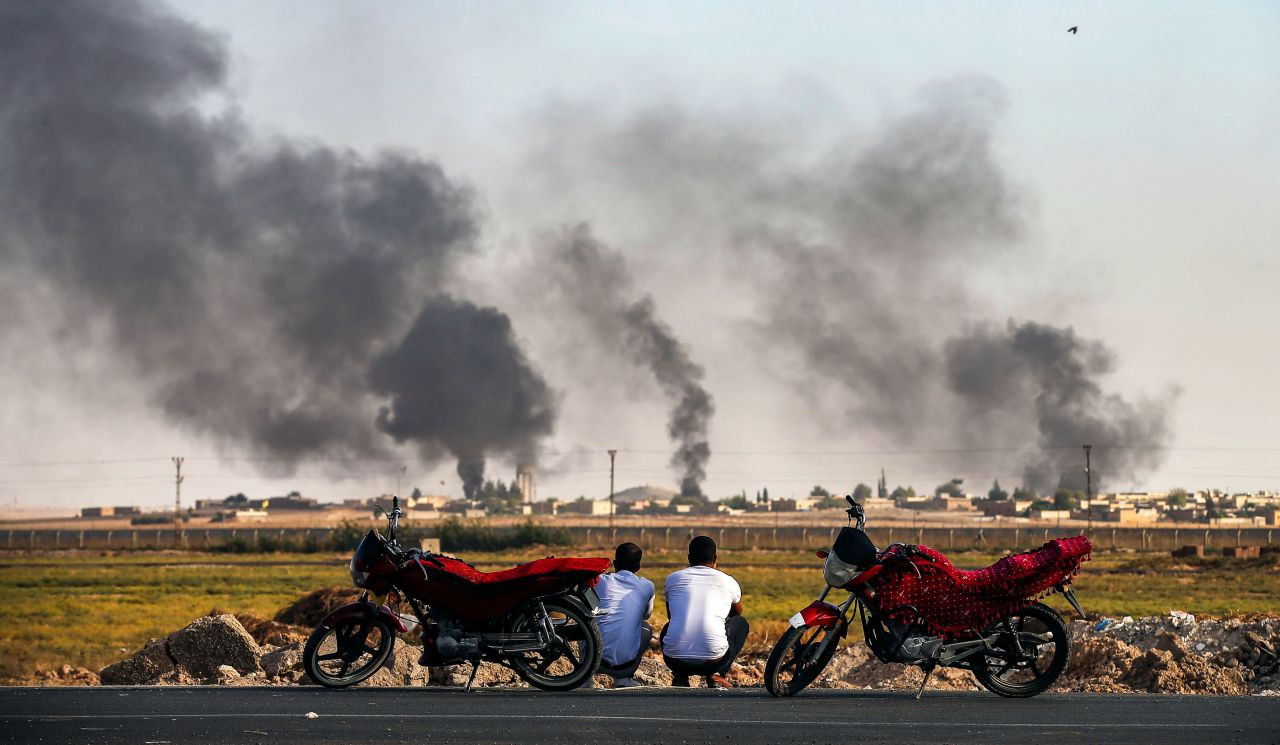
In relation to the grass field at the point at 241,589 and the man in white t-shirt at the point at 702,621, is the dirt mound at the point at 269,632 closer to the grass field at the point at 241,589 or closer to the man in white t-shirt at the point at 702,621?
the grass field at the point at 241,589

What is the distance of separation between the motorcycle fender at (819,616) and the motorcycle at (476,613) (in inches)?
75.4

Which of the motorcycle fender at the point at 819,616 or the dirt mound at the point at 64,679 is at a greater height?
the motorcycle fender at the point at 819,616

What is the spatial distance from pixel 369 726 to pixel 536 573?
273 cm

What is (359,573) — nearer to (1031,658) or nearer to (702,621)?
(702,621)

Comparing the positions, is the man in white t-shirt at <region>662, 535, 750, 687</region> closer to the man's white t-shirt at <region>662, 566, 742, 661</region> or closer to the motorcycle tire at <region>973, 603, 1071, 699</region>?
the man's white t-shirt at <region>662, 566, 742, 661</region>

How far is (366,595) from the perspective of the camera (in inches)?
530

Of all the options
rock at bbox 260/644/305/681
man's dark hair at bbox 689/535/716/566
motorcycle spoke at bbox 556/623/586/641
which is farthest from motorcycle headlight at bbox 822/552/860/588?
rock at bbox 260/644/305/681

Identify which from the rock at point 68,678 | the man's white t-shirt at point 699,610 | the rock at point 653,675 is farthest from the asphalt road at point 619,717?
the rock at point 68,678

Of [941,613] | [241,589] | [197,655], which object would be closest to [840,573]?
[941,613]

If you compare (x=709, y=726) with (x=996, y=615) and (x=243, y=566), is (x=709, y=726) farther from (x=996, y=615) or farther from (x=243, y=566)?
(x=243, y=566)

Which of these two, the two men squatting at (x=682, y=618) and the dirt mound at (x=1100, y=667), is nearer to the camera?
the two men squatting at (x=682, y=618)

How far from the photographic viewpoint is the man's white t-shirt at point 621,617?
13.2 meters

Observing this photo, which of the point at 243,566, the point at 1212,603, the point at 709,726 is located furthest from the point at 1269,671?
the point at 243,566

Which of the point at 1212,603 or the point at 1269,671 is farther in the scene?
the point at 1212,603
